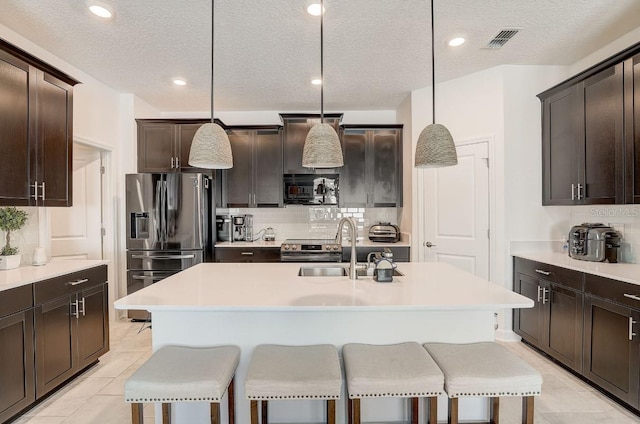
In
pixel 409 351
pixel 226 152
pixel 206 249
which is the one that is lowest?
pixel 409 351

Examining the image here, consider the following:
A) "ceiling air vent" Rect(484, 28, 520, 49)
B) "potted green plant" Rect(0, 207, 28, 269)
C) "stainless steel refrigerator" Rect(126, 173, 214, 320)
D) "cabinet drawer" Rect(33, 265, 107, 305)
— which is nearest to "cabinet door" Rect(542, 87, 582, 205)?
"ceiling air vent" Rect(484, 28, 520, 49)

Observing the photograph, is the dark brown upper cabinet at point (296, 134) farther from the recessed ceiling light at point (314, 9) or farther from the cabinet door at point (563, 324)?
the cabinet door at point (563, 324)

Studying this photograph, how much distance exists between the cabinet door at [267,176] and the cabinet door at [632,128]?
3477mm

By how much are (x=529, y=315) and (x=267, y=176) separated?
3337 mm

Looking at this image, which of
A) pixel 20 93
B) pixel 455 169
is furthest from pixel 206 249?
pixel 455 169

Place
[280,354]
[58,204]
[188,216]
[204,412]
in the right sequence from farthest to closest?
[188,216], [58,204], [204,412], [280,354]

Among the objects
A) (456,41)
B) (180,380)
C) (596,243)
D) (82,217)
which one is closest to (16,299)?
(180,380)

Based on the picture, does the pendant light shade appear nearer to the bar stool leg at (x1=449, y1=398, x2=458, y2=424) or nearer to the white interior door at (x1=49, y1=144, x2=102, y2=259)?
the bar stool leg at (x1=449, y1=398, x2=458, y2=424)

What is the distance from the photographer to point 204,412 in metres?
1.97

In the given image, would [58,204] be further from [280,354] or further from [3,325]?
[280,354]

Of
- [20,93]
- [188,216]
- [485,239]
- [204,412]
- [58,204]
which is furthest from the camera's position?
[188,216]

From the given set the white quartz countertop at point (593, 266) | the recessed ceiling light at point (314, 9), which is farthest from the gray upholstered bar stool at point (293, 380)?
the recessed ceiling light at point (314, 9)

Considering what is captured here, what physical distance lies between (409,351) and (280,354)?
2.12 feet

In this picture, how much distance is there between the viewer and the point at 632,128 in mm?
2504
